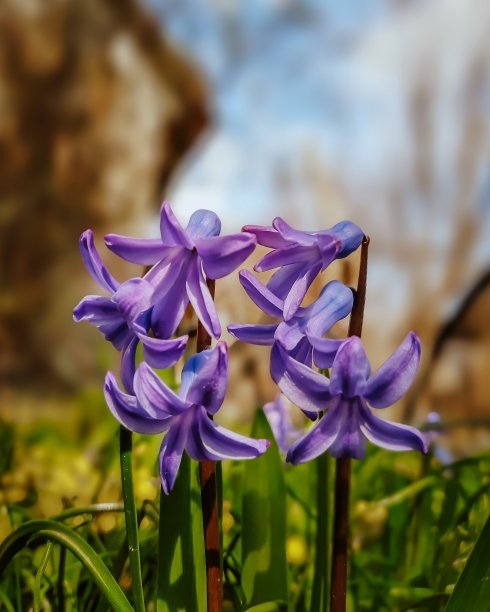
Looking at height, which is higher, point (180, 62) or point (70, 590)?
point (180, 62)

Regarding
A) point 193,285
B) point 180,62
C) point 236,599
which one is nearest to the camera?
point 193,285

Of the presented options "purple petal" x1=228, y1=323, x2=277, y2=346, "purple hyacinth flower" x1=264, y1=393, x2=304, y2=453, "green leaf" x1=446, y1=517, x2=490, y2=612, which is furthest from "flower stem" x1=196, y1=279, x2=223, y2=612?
"purple hyacinth flower" x1=264, y1=393, x2=304, y2=453

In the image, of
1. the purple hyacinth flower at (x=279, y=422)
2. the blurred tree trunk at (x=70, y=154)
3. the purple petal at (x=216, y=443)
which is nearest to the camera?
the purple petal at (x=216, y=443)

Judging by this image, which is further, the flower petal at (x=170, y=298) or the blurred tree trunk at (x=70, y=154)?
the blurred tree trunk at (x=70, y=154)

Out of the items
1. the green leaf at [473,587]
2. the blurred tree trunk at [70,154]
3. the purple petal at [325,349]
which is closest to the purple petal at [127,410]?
the purple petal at [325,349]

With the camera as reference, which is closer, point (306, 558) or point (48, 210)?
point (306, 558)

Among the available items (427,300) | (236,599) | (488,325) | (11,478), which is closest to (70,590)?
(236,599)

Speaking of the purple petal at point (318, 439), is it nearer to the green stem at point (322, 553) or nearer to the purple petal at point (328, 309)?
the purple petal at point (328, 309)

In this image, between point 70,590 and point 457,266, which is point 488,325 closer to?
point 457,266
